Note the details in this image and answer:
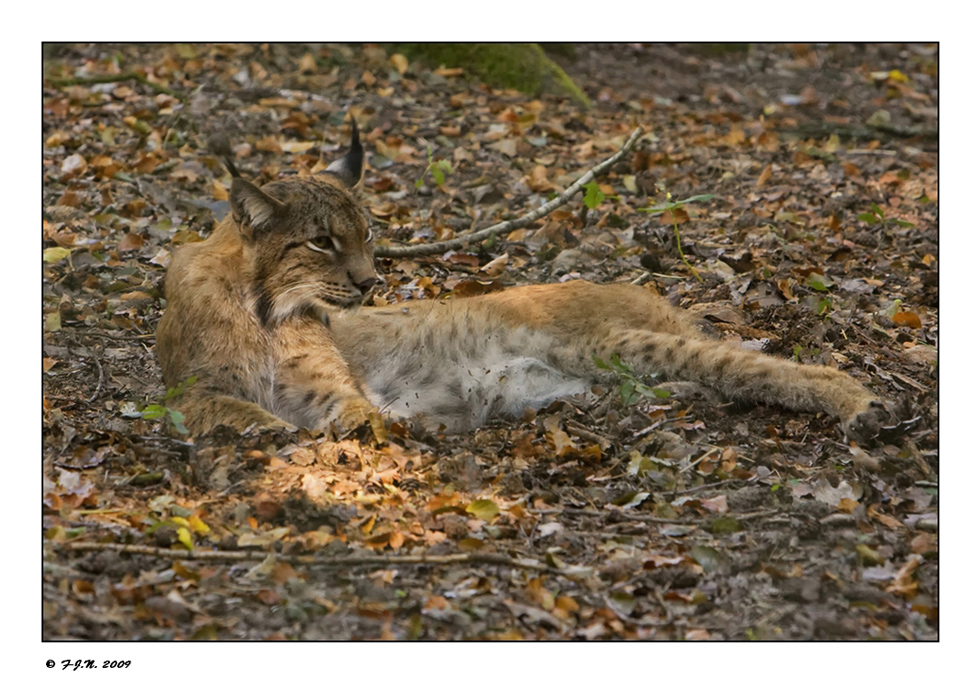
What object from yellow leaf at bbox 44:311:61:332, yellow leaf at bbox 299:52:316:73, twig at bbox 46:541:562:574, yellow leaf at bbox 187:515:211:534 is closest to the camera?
twig at bbox 46:541:562:574

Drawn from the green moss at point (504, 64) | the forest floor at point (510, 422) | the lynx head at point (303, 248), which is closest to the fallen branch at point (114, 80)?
the forest floor at point (510, 422)

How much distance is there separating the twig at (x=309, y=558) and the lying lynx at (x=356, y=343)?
1.06 m

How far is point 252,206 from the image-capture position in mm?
5309

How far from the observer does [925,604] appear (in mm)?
3861

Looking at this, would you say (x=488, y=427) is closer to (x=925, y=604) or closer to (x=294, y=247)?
(x=294, y=247)

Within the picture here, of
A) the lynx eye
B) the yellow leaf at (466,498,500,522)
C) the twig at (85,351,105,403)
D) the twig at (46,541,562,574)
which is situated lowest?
the twig at (46,541,562,574)

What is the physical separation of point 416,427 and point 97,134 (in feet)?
17.0

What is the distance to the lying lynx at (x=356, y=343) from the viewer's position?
17.5 feet

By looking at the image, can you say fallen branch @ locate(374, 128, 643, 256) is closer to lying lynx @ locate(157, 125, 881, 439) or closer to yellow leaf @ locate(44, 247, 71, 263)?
lying lynx @ locate(157, 125, 881, 439)

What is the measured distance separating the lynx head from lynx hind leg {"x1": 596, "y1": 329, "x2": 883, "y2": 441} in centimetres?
141

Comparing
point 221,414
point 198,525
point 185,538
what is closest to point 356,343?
point 221,414

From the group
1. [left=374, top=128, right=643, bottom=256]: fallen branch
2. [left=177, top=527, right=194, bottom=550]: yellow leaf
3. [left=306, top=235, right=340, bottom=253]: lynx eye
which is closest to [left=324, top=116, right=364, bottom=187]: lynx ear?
[left=306, top=235, right=340, bottom=253]: lynx eye

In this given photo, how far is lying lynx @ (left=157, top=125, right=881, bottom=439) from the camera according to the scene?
211 inches

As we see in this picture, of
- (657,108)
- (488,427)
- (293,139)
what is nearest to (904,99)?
(657,108)
